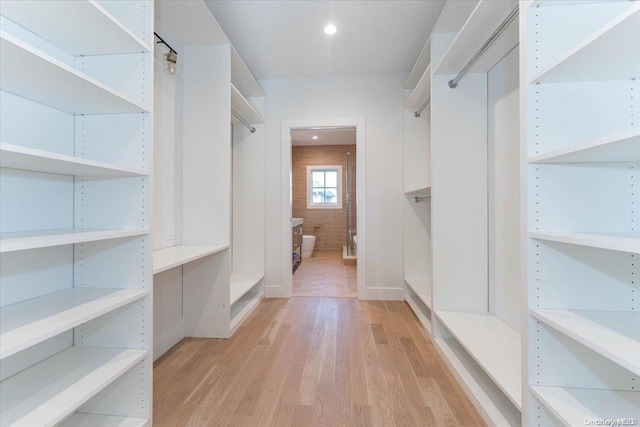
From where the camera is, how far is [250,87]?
2.92 m

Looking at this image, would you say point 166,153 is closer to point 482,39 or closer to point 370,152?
point 370,152

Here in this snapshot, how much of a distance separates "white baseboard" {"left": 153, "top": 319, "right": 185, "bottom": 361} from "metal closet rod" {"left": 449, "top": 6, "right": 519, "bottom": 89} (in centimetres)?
268

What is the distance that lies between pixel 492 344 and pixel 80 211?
7.14 ft

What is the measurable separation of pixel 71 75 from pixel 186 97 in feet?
4.58

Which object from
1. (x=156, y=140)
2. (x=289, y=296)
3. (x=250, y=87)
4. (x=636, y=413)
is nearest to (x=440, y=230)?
(x=636, y=413)

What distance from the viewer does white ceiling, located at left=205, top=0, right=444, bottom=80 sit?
2070 millimetres

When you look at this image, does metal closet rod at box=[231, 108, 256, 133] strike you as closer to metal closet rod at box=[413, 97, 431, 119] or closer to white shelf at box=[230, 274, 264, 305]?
white shelf at box=[230, 274, 264, 305]

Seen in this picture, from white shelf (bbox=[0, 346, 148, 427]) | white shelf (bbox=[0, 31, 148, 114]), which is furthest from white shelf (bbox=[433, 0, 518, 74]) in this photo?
white shelf (bbox=[0, 346, 148, 427])

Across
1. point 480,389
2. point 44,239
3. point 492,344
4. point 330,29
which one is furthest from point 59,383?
point 330,29

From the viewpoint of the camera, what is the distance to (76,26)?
1044 millimetres

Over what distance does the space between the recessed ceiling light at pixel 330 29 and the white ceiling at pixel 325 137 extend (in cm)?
279

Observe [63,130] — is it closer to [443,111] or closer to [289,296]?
[443,111]

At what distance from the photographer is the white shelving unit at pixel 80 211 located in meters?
0.95

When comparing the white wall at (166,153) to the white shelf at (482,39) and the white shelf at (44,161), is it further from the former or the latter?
the white shelf at (482,39)
